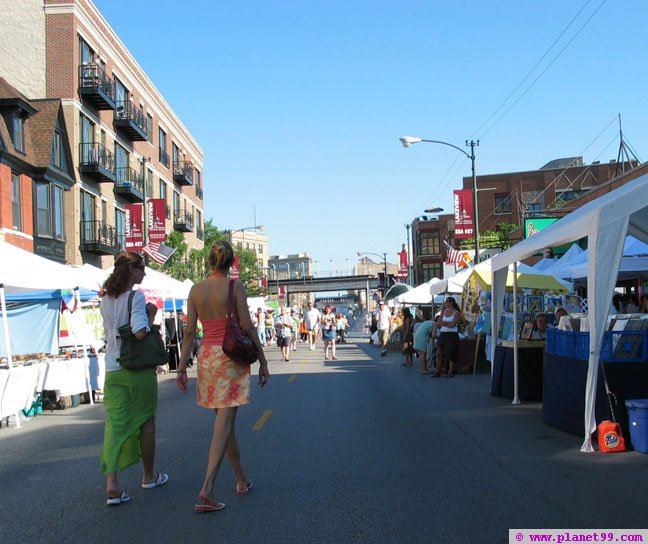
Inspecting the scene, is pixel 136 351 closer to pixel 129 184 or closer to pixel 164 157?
pixel 129 184

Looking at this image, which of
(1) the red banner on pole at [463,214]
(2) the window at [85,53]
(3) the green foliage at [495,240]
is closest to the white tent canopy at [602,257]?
(1) the red banner on pole at [463,214]

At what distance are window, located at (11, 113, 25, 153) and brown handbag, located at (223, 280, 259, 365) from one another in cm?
2677

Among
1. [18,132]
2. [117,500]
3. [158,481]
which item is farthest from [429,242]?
[117,500]

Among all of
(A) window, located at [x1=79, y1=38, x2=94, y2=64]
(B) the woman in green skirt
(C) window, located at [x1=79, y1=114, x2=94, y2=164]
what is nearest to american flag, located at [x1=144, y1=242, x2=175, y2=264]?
(C) window, located at [x1=79, y1=114, x2=94, y2=164]

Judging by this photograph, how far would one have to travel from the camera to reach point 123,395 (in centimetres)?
613

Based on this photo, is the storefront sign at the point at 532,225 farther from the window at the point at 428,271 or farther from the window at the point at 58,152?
the window at the point at 428,271

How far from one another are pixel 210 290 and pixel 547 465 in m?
3.76

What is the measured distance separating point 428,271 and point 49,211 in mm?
59256

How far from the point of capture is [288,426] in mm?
10023

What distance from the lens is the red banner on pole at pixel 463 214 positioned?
28.5 m

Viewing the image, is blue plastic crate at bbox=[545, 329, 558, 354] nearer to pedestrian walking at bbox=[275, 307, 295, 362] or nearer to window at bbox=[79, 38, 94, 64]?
pedestrian walking at bbox=[275, 307, 295, 362]

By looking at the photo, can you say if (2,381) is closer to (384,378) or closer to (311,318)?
(384,378)

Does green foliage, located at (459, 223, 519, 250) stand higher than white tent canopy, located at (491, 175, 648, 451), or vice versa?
green foliage, located at (459, 223, 519, 250)

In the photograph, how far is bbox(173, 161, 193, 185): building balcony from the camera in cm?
5444
